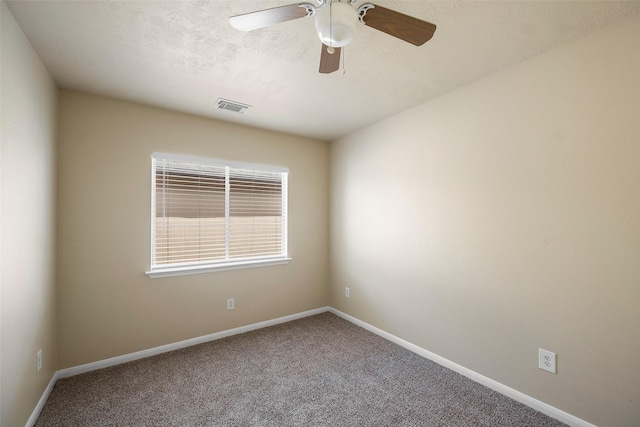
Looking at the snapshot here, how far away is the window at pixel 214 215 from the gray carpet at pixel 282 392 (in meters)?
0.93

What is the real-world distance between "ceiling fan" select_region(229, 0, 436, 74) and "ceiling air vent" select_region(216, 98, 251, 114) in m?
1.51

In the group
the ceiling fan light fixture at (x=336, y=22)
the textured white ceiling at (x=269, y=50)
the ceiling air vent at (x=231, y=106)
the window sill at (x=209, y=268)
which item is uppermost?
the textured white ceiling at (x=269, y=50)

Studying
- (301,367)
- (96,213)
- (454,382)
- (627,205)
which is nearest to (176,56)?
(96,213)

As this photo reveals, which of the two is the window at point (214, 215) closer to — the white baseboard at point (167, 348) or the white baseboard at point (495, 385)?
the white baseboard at point (167, 348)

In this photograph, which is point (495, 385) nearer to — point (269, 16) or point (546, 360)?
point (546, 360)

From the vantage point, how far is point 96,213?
2561 millimetres

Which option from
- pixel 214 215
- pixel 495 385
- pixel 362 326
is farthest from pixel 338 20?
pixel 362 326

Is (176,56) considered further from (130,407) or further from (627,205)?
(627,205)

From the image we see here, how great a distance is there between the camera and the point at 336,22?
1219 millimetres

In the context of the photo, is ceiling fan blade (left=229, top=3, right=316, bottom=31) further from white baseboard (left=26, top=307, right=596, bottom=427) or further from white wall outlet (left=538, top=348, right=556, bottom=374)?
white baseboard (left=26, top=307, right=596, bottom=427)

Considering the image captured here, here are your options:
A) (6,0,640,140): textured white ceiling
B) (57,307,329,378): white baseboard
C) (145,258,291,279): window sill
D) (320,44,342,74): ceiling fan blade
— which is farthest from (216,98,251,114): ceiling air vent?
(57,307,329,378): white baseboard

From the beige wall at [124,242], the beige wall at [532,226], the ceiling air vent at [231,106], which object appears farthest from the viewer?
the ceiling air vent at [231,106]

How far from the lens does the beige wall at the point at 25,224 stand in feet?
4.96

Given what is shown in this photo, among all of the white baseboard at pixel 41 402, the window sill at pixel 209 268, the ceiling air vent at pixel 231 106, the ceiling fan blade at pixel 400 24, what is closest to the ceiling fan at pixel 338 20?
the ceiling fan blade at pixel 400 24
